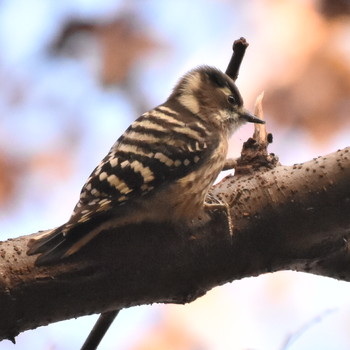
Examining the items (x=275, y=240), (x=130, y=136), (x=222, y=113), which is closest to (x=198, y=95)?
(x=222, y=113)

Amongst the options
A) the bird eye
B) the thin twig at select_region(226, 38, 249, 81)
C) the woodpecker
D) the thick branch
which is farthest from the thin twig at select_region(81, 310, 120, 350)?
the bird eye

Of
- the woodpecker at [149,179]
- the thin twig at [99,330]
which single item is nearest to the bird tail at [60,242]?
the woodpecker at [149,179]

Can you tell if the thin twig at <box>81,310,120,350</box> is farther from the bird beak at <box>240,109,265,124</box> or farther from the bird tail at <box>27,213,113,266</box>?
the bird beak at <box>240,109,265,124</box>

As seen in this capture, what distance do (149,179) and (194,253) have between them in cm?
29

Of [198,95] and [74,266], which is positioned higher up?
[198,95]

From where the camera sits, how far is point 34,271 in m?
1.62

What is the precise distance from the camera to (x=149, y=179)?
1.93m

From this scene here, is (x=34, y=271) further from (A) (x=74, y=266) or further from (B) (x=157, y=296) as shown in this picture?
(B) (x=157, y=296)

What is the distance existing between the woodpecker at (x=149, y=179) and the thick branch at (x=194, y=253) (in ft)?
0.16

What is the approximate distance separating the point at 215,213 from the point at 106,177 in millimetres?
331

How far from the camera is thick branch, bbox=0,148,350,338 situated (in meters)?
1.61

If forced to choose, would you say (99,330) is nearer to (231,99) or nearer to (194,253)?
(194,253)

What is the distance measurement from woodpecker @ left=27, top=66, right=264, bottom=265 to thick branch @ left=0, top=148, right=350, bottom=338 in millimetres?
47

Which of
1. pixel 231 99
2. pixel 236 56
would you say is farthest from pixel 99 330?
pixel 231 99
